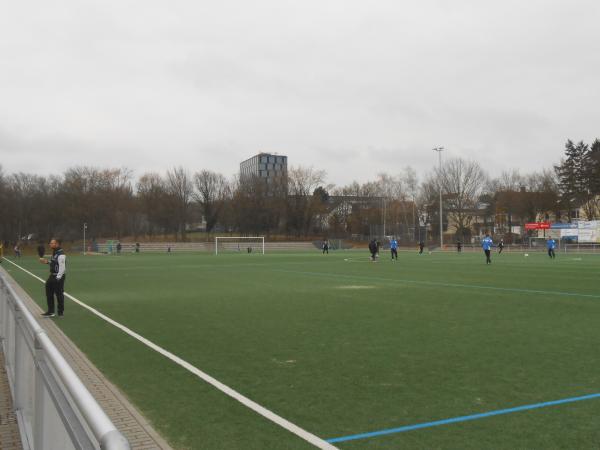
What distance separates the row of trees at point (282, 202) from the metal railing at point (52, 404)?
8329cm

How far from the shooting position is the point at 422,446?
4.55 metres

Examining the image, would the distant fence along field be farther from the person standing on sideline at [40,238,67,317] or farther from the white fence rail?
the person standing on sideline at [40,238,67,317]

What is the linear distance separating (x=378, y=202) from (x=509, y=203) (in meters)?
25.4

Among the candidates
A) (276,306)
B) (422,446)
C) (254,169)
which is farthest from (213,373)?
(254,169)

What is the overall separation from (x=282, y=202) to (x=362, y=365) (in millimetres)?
99333

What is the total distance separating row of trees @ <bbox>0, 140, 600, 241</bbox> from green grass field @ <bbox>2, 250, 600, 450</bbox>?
74929 millimetres

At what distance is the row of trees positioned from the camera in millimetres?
85750

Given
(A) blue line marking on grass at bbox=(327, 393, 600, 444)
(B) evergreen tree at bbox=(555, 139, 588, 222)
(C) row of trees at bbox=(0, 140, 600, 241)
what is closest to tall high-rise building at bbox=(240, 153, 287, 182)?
(C) row of trees at bbox=(0, 140, 600, 241)

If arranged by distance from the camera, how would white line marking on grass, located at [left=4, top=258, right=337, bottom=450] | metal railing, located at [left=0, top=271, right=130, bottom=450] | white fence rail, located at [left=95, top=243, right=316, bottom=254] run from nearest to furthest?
1. metal railing, located at [left=0, top=271, right=130, bottom=450]
2. white line marking on grass, located at [left=4, top=258, right=337, bottom=450]
3. white fence rail, located at [left=95, top=243, right=316, bottom=254]

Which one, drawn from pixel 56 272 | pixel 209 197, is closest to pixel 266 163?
pixel 209 197

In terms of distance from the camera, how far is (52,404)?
3344 millimetres

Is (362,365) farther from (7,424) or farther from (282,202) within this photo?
(282,202)

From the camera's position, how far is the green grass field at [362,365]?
4957mm

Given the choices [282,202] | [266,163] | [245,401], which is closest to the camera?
[245,401]
